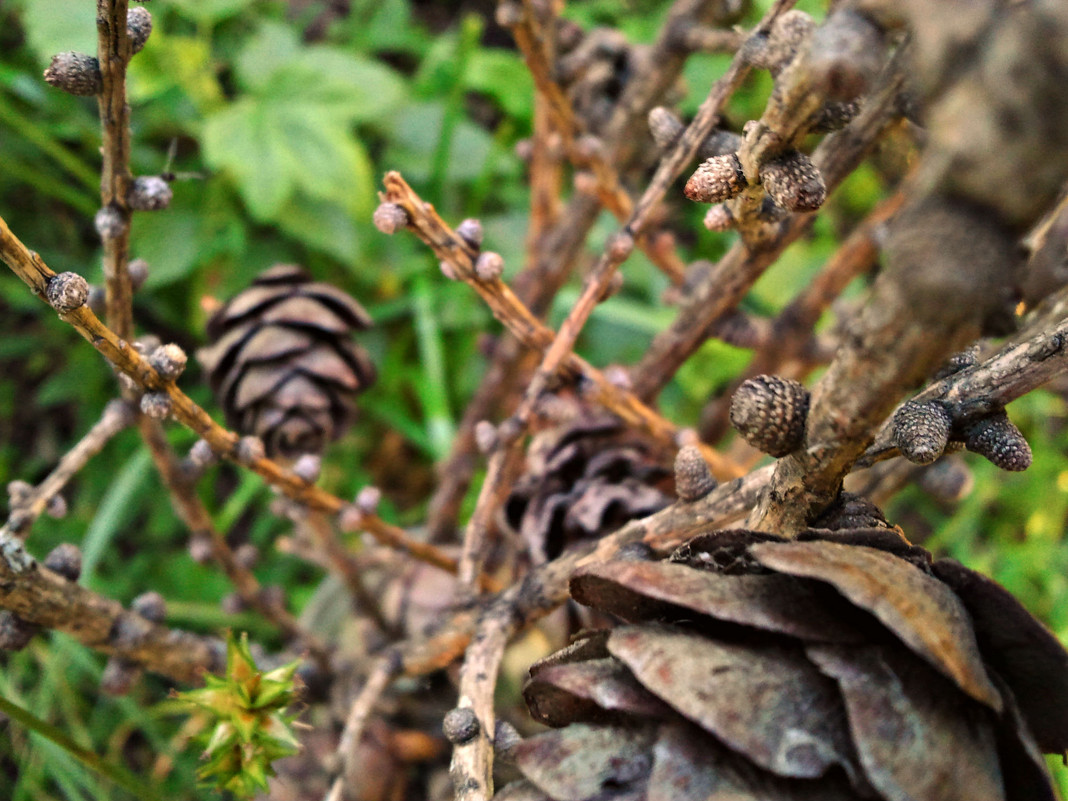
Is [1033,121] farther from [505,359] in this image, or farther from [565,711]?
[505,359]

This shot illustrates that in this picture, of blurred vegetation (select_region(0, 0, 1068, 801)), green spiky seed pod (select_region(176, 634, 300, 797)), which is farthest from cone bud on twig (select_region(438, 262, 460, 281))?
blurred vegetation (select_region(0, 0, 1068, 801))

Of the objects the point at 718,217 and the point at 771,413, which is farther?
the point at 718,217

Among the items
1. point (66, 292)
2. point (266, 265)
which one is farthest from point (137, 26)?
point (266, 265)

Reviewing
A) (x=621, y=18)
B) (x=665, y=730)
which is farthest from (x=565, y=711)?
(x=621, y=18)

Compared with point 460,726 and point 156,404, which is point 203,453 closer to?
point 156,404

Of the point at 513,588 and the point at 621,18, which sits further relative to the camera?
the point at 621,18
